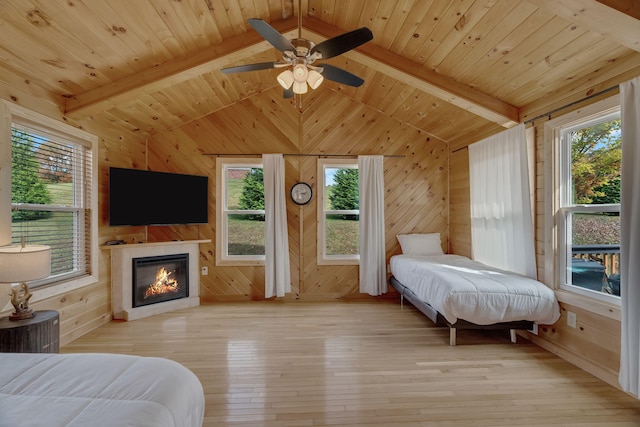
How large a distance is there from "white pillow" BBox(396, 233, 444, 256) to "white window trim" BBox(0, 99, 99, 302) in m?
4.02

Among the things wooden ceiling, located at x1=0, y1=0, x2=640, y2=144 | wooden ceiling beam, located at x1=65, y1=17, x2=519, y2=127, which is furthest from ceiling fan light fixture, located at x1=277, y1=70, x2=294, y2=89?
wooden ceiling beam, located at x1=65, y1=17, x2=519, y2=127

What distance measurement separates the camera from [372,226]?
14.8 ft

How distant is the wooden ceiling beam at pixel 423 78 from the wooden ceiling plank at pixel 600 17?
52.4 inches

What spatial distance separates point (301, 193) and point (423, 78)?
2256mm

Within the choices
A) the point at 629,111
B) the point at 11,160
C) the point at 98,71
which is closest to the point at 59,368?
the point at 11,160

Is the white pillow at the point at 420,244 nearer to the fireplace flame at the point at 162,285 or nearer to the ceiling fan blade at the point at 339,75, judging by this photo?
the ceiling fan blade at the point at 339,75

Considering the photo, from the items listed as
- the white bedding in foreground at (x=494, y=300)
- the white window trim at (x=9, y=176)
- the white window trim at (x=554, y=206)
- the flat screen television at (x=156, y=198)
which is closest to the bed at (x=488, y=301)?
the white bedding in foreground at (x=494, y=300)

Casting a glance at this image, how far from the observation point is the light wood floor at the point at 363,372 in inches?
76.5

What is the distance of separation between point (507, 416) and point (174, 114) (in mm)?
4755

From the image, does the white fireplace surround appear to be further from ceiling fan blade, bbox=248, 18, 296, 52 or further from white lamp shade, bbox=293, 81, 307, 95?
ceiling fan blade, bbox=248, 18, 296, 52

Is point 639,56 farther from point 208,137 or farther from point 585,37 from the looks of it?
point 208,137

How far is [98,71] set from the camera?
9.33 feet

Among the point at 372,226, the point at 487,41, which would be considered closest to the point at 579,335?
the point at 372,226

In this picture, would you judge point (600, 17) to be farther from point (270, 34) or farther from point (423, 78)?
point (270, 34)
